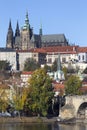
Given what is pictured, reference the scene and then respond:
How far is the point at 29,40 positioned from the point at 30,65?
24.4m

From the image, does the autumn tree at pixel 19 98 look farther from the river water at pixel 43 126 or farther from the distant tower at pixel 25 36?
the distant tower at pixel 25 36

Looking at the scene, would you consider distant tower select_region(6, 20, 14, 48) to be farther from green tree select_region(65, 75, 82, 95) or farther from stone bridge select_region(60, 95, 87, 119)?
stone bridge select_region(60, 95, 87, 119)

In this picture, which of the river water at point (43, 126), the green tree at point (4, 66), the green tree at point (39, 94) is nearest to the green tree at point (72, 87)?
the green tree at point (39, 94)

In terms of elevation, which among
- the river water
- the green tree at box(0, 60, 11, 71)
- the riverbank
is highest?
the green tree at box(0, 60, 11, 71)

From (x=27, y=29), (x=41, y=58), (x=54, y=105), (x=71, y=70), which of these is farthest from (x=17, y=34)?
(x=54, y=105)

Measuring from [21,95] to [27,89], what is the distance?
0.91m

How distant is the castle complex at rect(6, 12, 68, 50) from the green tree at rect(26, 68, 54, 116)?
3353 inches

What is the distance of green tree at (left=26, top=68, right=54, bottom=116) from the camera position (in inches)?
1992

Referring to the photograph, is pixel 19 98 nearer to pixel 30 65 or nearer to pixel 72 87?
pixel 72 87

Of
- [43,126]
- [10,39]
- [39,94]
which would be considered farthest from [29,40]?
[43,126]

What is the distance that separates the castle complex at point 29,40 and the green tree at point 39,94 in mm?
85170

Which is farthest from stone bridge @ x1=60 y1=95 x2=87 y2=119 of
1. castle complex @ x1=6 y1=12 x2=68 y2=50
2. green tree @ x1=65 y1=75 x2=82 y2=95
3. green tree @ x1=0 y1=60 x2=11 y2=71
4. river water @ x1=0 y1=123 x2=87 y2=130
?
castle complex @ x1=6 y1=12 x2=68 y2=50

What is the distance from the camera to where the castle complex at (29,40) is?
138750mm

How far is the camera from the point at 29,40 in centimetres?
13912
